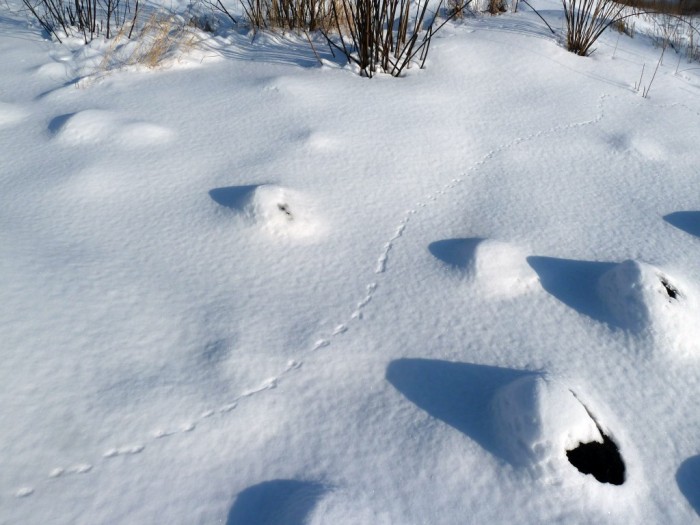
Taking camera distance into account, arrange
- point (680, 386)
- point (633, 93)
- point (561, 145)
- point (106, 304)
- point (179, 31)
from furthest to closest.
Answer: point (179, 31)
point (633, 93)
point (561, 145)
point (106, 304)
point (680, 386)

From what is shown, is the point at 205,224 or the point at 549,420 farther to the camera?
the point at 205,224

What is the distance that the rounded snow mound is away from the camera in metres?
1.40

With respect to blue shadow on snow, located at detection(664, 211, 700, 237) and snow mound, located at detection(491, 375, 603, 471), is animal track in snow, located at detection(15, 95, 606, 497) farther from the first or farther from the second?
blue shadow on snow, located at detection(664, 211, 700, 237)

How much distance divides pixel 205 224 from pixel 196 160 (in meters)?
0.38

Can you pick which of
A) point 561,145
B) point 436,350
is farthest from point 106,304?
point 561,145

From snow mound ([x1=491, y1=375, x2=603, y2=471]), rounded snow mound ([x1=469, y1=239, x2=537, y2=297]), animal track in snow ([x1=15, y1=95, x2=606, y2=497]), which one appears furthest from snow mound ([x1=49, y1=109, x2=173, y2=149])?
snow mound ([x1=491, y1=375, x2=603, y2=471])

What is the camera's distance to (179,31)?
2891 mm

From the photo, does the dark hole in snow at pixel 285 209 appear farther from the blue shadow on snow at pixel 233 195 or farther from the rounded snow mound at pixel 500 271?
the rounded snow mound at pixel 500 271

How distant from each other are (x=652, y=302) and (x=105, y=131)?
71.9 inches

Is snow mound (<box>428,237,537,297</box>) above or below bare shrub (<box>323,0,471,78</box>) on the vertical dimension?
below

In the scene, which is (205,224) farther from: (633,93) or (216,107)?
(633,93)

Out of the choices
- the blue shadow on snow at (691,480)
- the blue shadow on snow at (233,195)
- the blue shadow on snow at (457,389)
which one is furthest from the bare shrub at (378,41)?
the blue shadow on snow at (691,480)

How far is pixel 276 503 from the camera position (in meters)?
0.94

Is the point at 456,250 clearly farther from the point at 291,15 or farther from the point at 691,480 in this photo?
the point at 291,15
